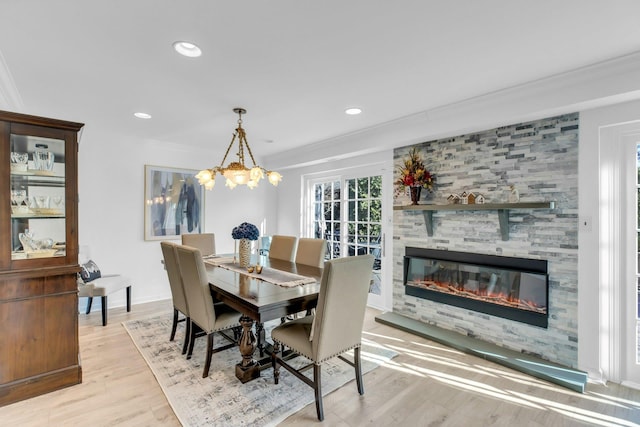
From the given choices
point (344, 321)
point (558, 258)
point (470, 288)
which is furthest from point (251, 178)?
point (558, 258)

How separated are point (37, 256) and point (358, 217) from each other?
353 cm

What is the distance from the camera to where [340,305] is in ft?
6.90

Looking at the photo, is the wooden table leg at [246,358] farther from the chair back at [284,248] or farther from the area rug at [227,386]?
the chair back at [284,248]

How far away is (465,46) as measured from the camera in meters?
1.99

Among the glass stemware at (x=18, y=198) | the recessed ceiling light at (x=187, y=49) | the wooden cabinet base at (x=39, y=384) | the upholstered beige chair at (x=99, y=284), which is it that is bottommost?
the wooden cabinet base at (x=39, y=384)

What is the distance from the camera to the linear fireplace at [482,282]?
2857 millimetres

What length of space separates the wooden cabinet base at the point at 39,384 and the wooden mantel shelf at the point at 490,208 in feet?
11.2

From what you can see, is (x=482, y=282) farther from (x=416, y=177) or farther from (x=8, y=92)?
(x=8, y=92)

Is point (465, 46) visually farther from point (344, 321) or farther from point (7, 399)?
point (7, 399)

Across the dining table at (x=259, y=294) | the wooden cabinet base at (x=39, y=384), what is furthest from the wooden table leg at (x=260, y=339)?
the wooden cabinet base at (x=39, y=384)

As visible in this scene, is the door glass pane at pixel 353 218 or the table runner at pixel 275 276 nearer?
the table runner at pixel 275 276

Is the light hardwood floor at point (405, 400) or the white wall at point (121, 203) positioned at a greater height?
the white wall at point (121, 203)

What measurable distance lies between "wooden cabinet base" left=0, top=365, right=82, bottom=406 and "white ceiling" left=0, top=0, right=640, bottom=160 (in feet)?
7.44

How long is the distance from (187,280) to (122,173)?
267 cm
